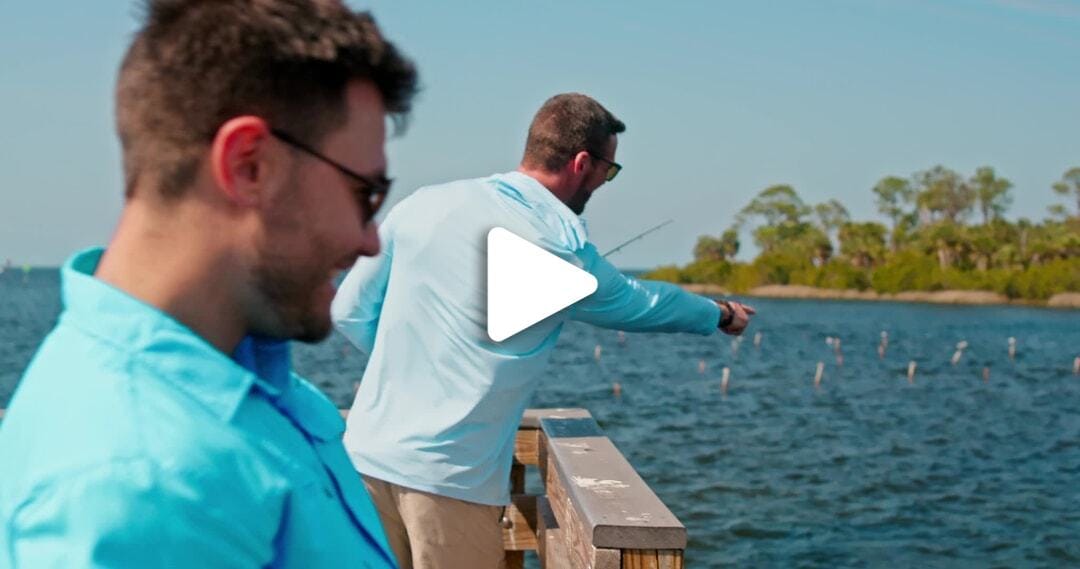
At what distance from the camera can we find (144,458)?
3.76 feet

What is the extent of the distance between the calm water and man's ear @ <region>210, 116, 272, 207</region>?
20.6 feet

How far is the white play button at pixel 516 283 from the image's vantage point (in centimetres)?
341

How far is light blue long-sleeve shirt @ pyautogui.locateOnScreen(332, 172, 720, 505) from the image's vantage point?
3461mm

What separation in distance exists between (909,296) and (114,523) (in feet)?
474

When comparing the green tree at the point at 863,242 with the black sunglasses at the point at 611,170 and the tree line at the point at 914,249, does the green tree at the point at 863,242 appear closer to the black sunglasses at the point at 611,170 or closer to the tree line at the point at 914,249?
the tree line at the point at 914,249

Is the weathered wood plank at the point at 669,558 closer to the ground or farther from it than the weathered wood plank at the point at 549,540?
farther from it

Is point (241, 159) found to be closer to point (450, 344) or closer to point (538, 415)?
point (450, 344)

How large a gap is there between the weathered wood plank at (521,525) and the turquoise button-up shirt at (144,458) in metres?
3.31

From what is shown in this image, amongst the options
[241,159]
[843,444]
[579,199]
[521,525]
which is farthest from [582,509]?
[843,444]

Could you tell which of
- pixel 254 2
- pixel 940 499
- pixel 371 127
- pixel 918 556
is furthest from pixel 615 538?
pixel 940 499

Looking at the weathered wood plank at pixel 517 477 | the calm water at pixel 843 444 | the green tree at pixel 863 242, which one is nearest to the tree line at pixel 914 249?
the green tree at pixel 863 242

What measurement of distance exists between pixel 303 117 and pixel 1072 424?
39091 millimetres

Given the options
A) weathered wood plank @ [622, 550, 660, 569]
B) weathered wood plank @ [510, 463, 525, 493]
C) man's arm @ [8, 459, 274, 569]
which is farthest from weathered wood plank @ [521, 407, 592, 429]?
man's arm @ [8, 459, 274, 569]

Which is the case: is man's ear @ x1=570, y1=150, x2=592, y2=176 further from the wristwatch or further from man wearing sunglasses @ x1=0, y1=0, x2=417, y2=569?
man wearing sunglasses @ x1=0, y1=0, x2=417, y2=569
